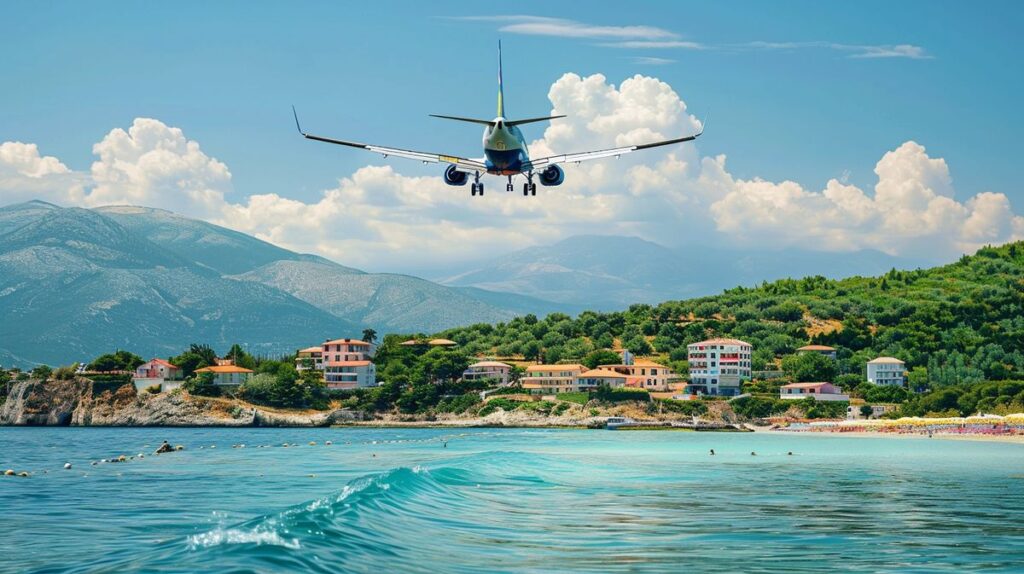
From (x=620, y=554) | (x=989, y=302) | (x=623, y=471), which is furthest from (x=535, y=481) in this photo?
(x=989, y=302)

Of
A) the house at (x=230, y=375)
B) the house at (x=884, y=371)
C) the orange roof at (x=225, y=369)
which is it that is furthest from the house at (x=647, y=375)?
the orange roof at (x=225, y=369)

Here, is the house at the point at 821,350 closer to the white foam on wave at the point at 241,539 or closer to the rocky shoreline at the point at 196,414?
the rocky shoreline at the point at 196,414

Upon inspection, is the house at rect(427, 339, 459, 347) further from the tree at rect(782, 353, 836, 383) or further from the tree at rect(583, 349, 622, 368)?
the tree at rect(782, 353, 836, 383)

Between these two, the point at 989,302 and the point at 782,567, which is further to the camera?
the point at 989,302

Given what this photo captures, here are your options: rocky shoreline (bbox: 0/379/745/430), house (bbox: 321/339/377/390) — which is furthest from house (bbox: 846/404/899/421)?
house (bbox: 321/339/377/390)

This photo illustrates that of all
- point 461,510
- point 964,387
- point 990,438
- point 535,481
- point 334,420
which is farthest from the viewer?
point 334,420

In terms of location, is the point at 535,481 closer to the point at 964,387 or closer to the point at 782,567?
the point at 782,567

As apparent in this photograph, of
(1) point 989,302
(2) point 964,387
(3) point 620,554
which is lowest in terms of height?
(3) point 620,554

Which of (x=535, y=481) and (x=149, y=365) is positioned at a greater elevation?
(x=149, y=365)

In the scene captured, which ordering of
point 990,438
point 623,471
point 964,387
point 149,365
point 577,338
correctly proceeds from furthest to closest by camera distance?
point 577,338 → point 149,365 → point 964,387 → point 990,438 → point 623,471
